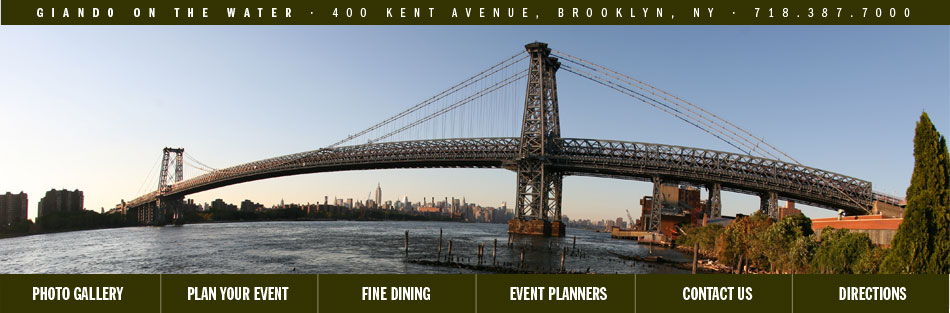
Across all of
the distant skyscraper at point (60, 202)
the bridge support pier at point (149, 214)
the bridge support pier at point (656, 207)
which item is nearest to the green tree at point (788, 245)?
the bridge support pier at point (656, 207)

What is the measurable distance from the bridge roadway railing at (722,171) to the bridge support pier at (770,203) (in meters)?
1.04

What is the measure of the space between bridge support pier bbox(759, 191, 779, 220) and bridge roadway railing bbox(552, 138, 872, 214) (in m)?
1.04

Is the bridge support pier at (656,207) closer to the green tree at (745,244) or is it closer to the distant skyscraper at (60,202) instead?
the green tree at (745,244)

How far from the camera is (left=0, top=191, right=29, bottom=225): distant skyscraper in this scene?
86.1 m

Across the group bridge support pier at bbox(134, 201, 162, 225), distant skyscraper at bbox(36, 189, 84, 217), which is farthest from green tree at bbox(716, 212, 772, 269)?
bridge support pier at bbox(134, 201, 162, 225)

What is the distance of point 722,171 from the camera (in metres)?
82.1

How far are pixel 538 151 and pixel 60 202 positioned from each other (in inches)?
3753

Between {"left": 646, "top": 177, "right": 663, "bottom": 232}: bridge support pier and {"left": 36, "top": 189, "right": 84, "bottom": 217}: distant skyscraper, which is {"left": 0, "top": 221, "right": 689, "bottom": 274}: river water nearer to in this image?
{"left": 646, "top": 177, "right": 663, "bottom": 232}: bridge support pier

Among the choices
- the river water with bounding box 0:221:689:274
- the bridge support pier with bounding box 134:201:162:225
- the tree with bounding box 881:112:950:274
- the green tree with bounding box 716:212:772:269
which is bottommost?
the bridge support pier with bounding box 134:201:162:225

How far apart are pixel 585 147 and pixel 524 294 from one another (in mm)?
69881

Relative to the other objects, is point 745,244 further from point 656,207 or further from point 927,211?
point 656,207

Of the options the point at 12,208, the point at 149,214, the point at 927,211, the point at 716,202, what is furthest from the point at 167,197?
the point at 927,211

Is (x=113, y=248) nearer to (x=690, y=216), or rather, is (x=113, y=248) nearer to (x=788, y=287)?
(x=788, y=287)
